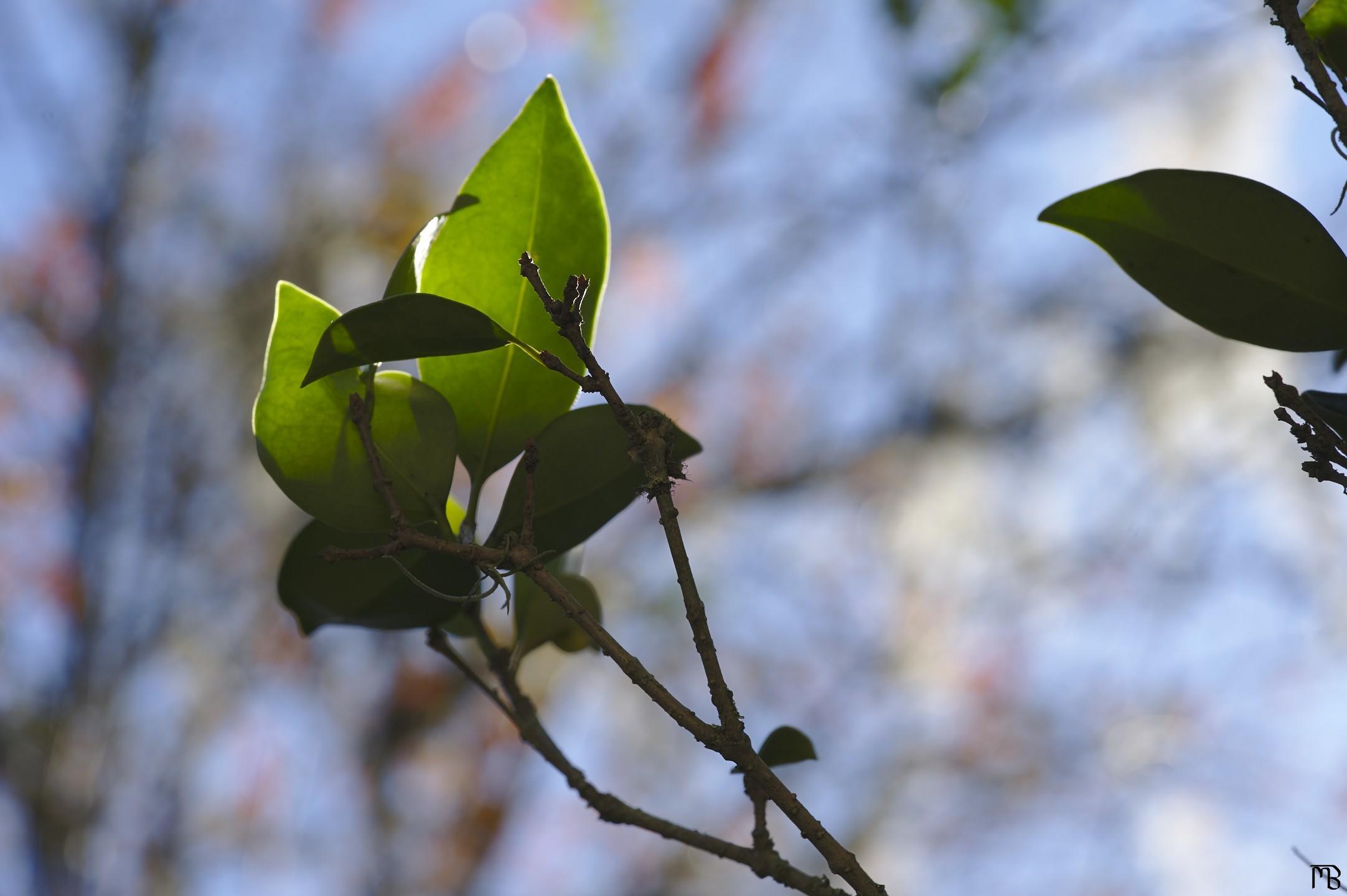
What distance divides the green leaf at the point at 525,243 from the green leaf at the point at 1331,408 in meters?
0.26

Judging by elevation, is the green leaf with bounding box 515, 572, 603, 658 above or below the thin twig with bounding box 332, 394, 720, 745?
above

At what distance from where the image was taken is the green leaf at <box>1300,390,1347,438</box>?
1.00ft

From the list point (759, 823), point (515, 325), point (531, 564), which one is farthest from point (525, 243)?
point (759, 823)

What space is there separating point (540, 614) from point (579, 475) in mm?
143

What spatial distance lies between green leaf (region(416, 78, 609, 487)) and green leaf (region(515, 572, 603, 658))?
13 centimetres

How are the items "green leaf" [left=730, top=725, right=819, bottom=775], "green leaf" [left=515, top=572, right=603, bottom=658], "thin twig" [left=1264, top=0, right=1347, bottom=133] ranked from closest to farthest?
"thin twig" [left=1264, top=0, right=1347, bottom=133]
"green leaf" [left=730, top=725, right=819, bottom=775]
"green leaf" [left=515, top=572, right=603, bottom=658]

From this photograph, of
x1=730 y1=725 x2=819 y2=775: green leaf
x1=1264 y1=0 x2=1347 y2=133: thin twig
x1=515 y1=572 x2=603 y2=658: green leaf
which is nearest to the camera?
x1=1264 y1=0 x2=1347 y2=133: thin twig

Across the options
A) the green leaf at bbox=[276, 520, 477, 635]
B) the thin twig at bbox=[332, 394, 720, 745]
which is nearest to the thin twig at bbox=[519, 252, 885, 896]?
the thin twig at bbox=[332, 394, 720, 745]

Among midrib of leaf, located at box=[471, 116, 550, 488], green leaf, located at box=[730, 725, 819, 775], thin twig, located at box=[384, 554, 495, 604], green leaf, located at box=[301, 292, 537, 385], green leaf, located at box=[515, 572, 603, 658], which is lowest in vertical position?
green leaf, located at box=[730, 725, 819, 775]

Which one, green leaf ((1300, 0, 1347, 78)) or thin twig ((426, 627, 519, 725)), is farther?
thin twig ((426, 627, 519, 725))

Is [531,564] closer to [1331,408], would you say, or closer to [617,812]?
[617,812]

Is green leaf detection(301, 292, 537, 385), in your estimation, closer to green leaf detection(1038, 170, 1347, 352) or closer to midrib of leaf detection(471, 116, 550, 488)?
midrib of leaf detection(471, 116, 550, 488)

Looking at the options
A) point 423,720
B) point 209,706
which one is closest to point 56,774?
point 209,706

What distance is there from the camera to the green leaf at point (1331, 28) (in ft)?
1.05
